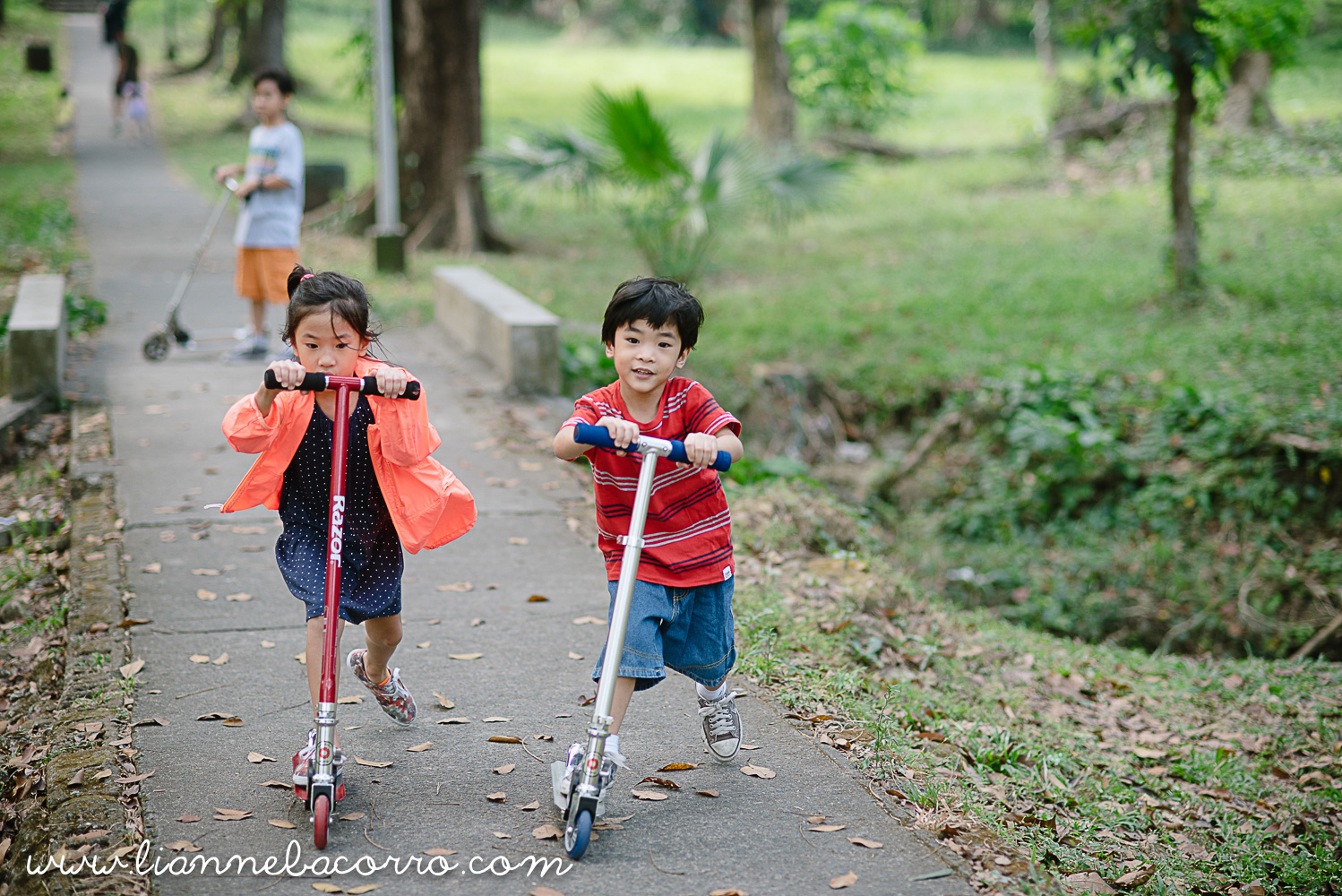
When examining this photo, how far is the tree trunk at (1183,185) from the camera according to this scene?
10016 millimetres

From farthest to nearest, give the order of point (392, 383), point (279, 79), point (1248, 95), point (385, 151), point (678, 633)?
point (1248, 95) → point (385, 151) → point (279, 79) → point (678, 633) → point (392, 383)

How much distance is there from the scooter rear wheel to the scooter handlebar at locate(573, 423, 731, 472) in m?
6.30

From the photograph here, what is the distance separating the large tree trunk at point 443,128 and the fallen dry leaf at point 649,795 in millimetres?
10662

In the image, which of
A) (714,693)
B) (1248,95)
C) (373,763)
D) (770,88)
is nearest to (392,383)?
(373,763)

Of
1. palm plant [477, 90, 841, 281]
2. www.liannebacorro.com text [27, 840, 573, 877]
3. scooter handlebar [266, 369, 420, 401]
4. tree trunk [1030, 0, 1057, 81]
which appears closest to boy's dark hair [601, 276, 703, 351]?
scooter handlebar [266, 369, 420, 401]

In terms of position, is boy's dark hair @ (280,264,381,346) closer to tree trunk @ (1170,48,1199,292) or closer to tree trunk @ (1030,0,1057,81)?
tree trunk @ (1170,48,1199,292)

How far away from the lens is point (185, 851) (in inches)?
127

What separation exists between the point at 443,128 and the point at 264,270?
575 cm

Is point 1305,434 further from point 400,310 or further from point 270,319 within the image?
point 270,319

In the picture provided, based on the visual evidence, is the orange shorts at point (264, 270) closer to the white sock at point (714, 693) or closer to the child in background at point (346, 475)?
the child in background at point (346, 475)

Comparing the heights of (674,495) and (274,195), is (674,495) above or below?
below

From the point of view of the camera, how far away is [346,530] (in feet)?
11.6

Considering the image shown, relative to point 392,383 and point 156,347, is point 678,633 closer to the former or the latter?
point 392,383

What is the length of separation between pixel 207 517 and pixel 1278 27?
9.99 metres
